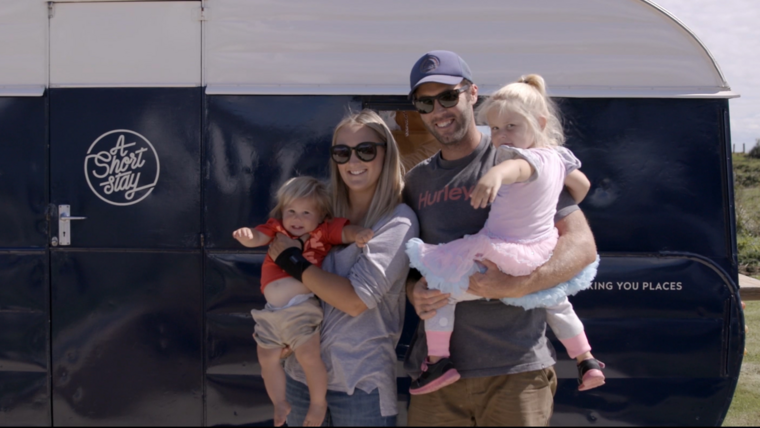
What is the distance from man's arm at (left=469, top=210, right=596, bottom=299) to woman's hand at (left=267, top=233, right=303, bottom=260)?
67cm

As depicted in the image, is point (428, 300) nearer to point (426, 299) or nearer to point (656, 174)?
point (426, 299)

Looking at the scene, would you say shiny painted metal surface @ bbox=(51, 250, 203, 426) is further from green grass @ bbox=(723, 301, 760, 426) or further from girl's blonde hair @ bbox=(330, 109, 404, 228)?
green grass @ bbox=(723, 301, 760, 426)

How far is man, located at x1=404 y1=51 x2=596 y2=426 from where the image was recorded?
2.08 meters

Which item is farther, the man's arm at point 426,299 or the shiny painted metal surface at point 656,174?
the shiny painted metal surface at point 656,174

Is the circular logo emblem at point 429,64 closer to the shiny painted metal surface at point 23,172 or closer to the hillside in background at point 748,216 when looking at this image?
the shiny painted metal surface at point 23,172

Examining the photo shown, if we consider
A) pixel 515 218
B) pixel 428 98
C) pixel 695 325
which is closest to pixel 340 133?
pixel 428 98

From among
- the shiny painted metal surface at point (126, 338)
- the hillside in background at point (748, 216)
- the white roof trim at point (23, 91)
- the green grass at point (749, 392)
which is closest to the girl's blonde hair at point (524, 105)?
the shiny painted metal surface at point (126, 338)

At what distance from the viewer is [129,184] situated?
10.5 feet

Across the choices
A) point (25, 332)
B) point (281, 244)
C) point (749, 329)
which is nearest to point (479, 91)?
point (281, 244)

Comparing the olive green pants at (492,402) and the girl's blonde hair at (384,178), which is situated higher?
the girl's blonde hair at (384,178)

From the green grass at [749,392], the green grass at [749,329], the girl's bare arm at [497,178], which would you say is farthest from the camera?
the green grass at [749,329]

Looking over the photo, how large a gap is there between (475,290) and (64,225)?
2308 millimetres

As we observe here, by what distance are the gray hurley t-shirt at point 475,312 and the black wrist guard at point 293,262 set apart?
0.46m

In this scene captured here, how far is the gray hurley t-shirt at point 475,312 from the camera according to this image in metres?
2.09
